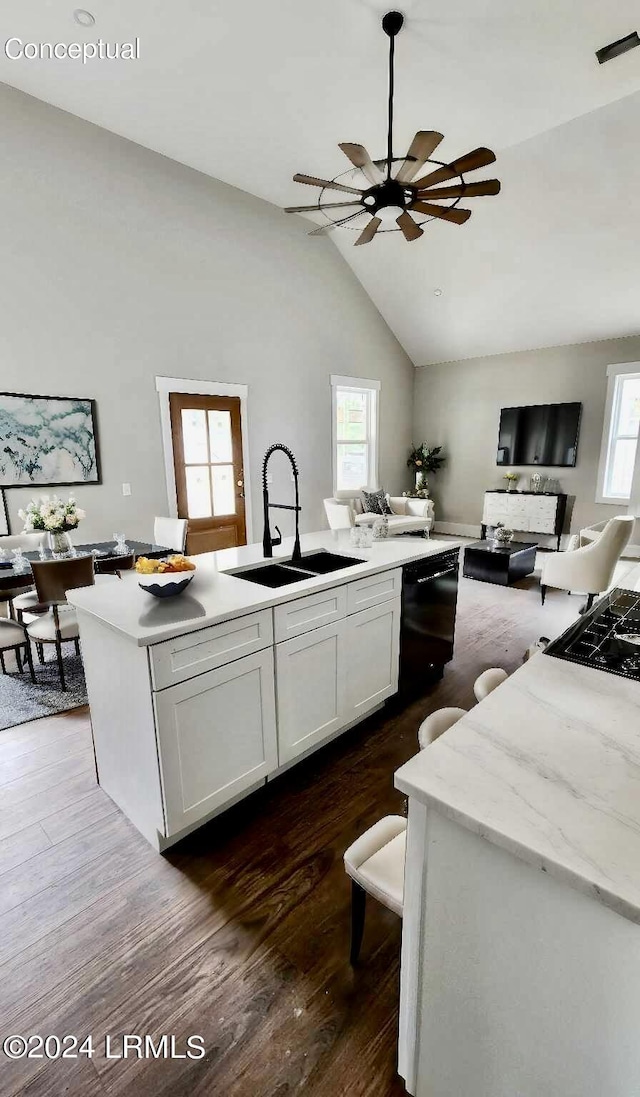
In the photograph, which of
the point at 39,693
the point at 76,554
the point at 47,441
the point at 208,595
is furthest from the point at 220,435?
the point at 208,595

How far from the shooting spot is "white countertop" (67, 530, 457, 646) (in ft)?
5.42

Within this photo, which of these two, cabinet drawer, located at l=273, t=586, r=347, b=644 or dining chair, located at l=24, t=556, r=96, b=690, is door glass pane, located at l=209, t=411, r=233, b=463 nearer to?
dining chair, located at l=24, t=556, r=96, b=690

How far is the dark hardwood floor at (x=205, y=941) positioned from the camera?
121cm

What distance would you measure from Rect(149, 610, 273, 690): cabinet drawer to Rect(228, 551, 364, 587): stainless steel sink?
0.47 meters

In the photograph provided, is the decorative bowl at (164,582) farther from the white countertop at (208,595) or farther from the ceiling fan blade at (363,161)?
the ceiling fan blade at (363,161)

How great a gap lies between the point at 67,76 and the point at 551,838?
5.35 metres

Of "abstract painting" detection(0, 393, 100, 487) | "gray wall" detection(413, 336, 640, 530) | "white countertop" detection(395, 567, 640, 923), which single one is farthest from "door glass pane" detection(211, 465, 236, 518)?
"white countertop" detection(395, 567, 640, 923)

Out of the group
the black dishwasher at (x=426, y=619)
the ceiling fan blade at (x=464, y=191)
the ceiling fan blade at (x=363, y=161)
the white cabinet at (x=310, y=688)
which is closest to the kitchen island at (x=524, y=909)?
the white cabinet at (x=310, y=688)

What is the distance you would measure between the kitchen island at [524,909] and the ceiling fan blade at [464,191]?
9.79 feet

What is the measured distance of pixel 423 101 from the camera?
3.80m

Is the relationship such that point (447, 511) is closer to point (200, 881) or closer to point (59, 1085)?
point (200, 881)

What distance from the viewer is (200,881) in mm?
1711

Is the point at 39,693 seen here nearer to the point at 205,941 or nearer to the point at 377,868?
the point at 205,941

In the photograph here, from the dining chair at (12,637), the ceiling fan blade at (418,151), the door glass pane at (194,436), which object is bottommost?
the dining chair at (12,637)
